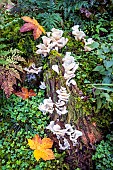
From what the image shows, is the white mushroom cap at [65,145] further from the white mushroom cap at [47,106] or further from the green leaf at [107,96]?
the green leaf at [107,96]

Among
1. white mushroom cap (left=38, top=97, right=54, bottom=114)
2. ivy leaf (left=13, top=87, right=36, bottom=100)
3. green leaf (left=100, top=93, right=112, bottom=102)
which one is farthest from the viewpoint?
ivy leaf (left=13, top=87, right=36, bottom=100)

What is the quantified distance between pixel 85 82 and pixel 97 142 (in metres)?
0.54

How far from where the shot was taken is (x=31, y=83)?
8.48 ft

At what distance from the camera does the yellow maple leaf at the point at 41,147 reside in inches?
90.0

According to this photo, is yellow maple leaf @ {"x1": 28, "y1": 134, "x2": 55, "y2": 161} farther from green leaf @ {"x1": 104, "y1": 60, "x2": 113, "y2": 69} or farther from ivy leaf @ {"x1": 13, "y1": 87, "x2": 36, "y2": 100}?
green leaf @ {"x1": 104, "y1": 60, "x2": 113, "y2": 69}

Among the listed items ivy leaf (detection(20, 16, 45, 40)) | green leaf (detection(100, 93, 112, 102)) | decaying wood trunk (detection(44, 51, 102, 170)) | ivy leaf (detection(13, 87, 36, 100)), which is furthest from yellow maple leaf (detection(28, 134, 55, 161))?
ivy leaf (detection(20, 16, 45, 40))

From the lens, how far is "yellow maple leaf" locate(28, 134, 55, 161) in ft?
7.50

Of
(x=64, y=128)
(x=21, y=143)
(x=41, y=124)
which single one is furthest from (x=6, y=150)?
(x=64, y=128)

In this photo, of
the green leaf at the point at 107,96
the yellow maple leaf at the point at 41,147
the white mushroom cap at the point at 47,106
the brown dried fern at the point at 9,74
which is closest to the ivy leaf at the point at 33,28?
the brown dried fern at the point at 9,74

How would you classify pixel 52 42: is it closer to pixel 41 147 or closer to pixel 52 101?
pixel 52 101

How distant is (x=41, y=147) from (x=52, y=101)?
0.40 m

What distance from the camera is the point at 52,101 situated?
245 centimetres

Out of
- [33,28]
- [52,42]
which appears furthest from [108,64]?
[33,28]

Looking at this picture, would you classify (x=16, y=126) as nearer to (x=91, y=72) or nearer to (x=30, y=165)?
(x=30, y=165)
